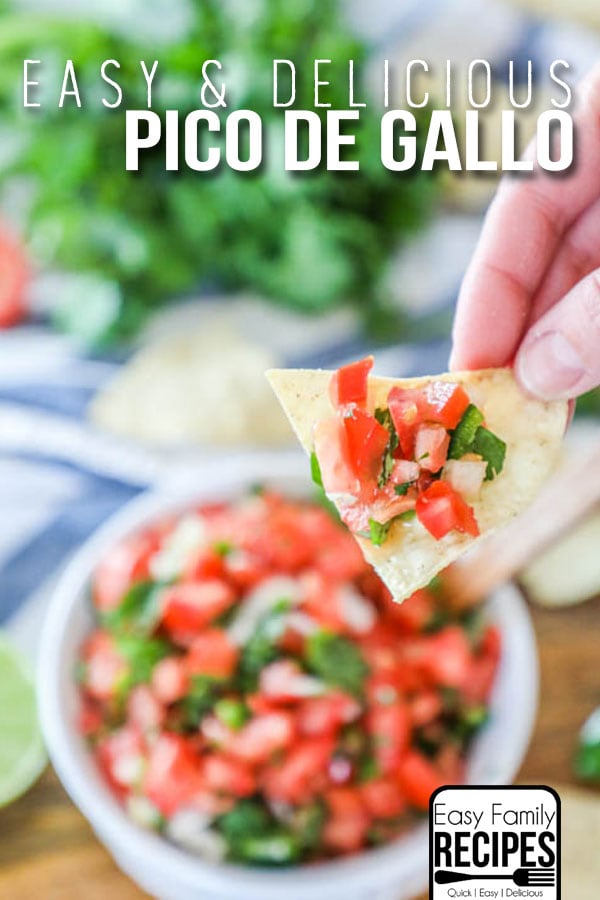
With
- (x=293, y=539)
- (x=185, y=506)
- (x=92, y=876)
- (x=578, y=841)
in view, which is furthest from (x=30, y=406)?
(x=578, y=841)

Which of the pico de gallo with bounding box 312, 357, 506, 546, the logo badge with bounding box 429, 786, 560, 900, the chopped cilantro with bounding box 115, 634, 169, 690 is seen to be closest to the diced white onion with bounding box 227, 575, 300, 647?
the chopped cilantro with bounding box 115, 634, 169, 690

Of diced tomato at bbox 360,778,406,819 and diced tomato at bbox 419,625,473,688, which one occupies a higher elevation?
diced tomato at bbox 419,625,473,688

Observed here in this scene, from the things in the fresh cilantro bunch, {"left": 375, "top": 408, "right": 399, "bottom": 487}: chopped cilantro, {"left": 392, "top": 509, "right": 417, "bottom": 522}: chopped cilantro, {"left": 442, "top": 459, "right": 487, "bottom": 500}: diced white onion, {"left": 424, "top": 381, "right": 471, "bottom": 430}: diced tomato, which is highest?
the fresh cilantro bunch

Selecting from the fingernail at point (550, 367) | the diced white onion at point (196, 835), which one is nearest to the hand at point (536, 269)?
the fingernail at point (550, 367)

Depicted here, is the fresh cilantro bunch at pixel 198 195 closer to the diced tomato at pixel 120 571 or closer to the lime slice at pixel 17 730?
the diced tomato at pixel 120 571

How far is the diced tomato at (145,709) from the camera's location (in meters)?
1.81

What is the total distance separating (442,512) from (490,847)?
0.56 meters

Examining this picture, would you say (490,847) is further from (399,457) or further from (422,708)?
(399,457)

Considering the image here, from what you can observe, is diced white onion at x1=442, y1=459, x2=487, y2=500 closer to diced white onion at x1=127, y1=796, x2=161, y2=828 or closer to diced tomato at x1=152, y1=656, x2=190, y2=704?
diced tomato at x1=152, y1=656, x2=190, y2=704

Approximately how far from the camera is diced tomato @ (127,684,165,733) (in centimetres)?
181

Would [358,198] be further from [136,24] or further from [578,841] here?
[578,841]

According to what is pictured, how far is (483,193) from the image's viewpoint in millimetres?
2637

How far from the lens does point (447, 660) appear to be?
1864 millimetres

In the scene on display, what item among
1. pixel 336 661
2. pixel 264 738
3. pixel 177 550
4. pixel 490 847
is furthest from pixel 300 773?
pixel 177 550
